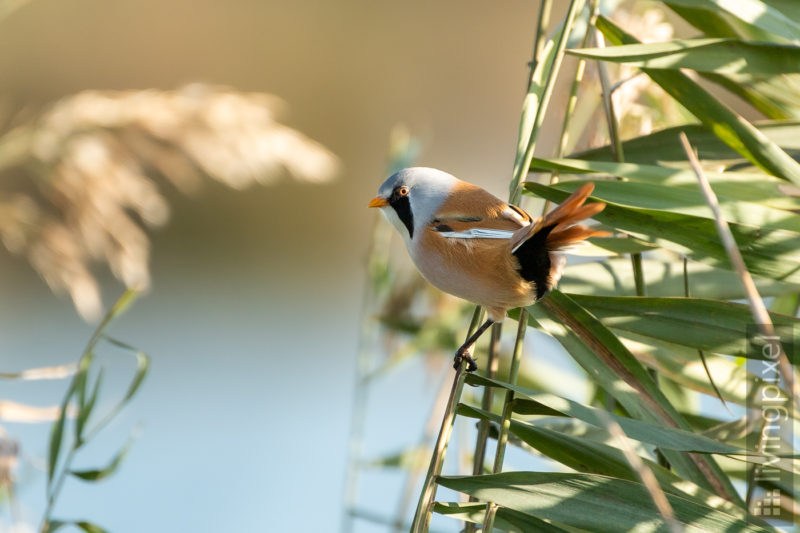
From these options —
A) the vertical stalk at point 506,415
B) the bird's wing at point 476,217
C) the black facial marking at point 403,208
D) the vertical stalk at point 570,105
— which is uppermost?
the vertical stalk at point 570,105

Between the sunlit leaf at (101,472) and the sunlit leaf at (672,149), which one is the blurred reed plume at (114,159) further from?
the sunlit leaf at (672,149)

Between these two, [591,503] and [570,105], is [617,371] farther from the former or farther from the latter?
[570,105]

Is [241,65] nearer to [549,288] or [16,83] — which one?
[16,83]

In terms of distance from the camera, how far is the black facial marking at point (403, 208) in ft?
3.83

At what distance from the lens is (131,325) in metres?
5.90

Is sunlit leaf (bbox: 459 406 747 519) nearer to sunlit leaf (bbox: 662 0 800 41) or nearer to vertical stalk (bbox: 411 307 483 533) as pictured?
vertical stalk (bbox: 411 307 483 533)

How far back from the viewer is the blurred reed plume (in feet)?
6.21

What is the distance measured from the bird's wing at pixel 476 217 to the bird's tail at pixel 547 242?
0.06m

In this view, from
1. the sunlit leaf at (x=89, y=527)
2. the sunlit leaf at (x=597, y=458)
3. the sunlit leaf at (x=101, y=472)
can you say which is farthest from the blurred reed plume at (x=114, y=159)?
the sunlit leaf at (x=597, y=458)

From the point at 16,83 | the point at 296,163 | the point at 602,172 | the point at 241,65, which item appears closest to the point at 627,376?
the point at 602,172

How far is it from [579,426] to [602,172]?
411 mm

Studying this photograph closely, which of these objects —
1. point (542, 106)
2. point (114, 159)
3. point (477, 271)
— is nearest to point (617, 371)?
point (477, 271)

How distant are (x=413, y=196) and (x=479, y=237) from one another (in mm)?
212

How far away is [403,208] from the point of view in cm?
120
